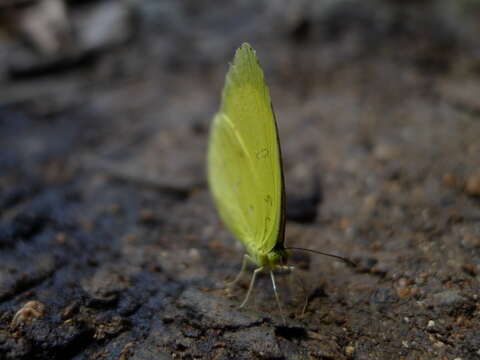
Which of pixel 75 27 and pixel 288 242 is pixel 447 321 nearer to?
pixel 288 242

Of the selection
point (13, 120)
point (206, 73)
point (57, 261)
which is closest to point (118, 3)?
point (206, 73)

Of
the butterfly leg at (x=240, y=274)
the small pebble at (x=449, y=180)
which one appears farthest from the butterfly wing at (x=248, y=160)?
the small pebble at (x=449, y=180)

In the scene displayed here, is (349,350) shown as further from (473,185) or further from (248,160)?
(473,185)

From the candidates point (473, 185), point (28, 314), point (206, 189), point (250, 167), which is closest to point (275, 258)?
point (250, 167)

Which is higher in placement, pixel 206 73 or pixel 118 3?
pixel 118 3

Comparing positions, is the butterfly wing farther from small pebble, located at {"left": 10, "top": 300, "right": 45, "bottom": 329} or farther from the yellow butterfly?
small pebble, located at {"left": 10, "top": 300, "right": 45, "bottom": 329}

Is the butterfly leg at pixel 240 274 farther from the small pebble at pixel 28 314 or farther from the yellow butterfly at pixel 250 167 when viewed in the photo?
the small pebble at pixel 28 314

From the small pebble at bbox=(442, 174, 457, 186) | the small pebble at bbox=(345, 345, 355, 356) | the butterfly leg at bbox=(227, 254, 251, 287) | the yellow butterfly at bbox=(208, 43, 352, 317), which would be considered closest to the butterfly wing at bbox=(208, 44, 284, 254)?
the yellow butterfly at bbox=(208, 43, 352, 317)
